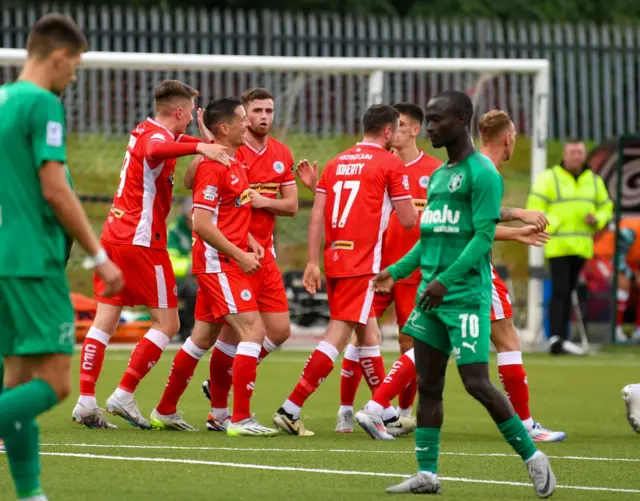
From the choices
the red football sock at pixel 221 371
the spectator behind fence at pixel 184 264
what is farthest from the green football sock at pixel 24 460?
the spectator behind fence at pixel 184 264

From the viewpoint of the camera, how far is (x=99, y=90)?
58.2 ft

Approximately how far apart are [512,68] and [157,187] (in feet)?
26.5

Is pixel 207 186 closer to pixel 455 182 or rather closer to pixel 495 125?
pixel 495 125

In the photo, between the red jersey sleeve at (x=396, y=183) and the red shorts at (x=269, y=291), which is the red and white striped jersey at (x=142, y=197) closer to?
the red shorts at (x=269, y=291)

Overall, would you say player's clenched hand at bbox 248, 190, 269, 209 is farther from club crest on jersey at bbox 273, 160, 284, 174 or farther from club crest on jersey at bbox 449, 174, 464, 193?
club crest on jersey at bbox 449, 174, 464, 193

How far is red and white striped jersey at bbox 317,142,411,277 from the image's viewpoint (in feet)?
31.9

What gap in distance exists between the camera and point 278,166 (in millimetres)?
10023

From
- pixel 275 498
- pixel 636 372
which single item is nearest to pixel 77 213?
pixel 275 498

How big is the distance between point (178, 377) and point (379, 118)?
7.08 feet

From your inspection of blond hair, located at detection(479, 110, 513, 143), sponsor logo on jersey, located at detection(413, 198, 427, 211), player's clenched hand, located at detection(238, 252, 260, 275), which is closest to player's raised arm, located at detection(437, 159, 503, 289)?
blond hair, located at detection(479, 110, 513, 143)

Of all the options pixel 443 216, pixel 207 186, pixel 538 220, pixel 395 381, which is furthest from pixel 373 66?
pixel 443 216

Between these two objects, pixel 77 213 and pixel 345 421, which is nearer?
pixel 77 213

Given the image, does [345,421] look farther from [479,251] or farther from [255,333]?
[479,251]

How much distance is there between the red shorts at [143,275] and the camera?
9719 mm
